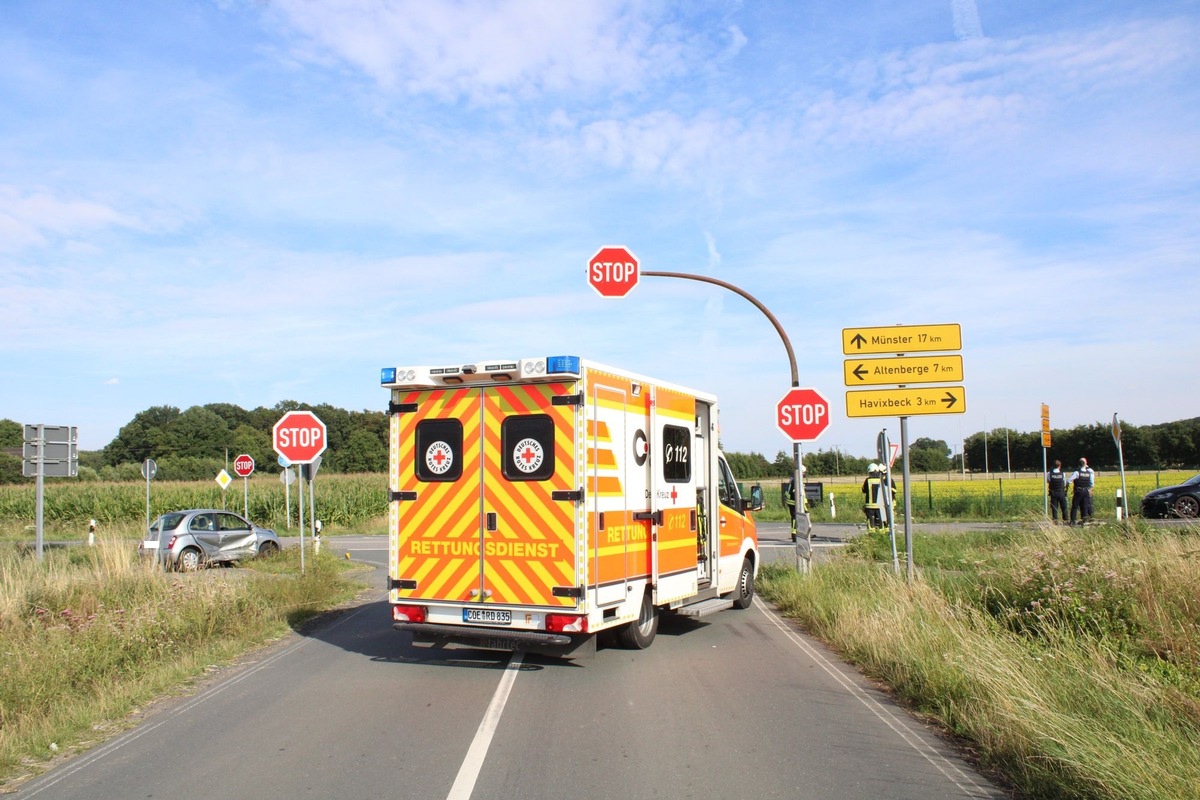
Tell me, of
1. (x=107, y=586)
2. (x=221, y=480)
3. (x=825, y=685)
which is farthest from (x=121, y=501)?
(x=825, y=685)

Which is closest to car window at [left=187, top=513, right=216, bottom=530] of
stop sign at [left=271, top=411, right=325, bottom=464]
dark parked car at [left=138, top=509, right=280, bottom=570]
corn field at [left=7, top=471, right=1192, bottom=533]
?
dark parked car at [left=138, top=509, right=280, bottom=570]

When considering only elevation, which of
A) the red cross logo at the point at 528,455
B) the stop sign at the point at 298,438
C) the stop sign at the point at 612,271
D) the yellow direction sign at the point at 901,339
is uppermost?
the stop sign at the point at 612,271

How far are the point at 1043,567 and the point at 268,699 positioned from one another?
782cm

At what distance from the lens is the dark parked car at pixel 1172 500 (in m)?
26.4

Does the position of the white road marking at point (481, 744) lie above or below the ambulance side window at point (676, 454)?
below

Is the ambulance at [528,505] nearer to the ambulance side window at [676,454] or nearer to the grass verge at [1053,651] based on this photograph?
the ambulance side window at [676,454]

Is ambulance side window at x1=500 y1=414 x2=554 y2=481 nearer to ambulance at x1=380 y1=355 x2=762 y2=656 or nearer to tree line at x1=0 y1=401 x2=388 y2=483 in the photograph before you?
ambulance at x1=380 y1=355 x2=762 y2=656

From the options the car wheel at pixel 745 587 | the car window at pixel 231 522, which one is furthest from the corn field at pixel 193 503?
the car wheel at pixel 745 587

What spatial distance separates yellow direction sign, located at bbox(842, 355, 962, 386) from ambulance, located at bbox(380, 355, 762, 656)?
4475mm

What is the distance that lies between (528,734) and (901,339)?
9.15 metres

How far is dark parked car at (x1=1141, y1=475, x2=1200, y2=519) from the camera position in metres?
26.4

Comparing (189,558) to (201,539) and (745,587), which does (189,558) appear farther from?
(745,587)

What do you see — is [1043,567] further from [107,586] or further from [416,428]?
[107,586]

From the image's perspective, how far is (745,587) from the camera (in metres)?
13.7
